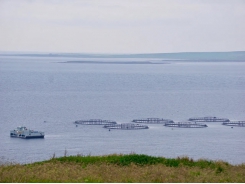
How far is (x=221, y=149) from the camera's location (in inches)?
1918

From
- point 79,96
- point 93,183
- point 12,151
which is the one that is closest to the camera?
point 93,183

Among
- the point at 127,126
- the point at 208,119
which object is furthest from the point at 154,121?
the point at 208,119

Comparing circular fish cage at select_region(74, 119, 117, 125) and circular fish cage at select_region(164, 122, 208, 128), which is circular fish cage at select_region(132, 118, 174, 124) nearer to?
circular fish cage at select_region(164, 122, 208, 128)

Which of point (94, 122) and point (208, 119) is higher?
point (208, 119)

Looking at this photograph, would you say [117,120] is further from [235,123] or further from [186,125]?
[235,123]

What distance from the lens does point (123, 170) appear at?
46.2ft

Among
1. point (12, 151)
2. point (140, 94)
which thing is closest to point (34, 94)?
point (140, 94)

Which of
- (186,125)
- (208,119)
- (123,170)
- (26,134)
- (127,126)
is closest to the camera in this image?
(123,170)

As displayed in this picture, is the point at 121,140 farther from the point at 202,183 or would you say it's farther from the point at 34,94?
the point at 34,94

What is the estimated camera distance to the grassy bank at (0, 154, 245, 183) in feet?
41.0

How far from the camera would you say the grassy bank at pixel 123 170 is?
12.5m

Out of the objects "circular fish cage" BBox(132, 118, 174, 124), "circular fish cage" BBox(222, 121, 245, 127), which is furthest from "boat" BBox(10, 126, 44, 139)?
"circular fish cage" BBox(222, 121, 245, 127)

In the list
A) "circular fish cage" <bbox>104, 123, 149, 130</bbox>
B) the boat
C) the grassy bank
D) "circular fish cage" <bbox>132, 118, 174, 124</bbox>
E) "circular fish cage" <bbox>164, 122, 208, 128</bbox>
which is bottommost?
the grassy bank

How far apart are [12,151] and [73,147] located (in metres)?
5.55
